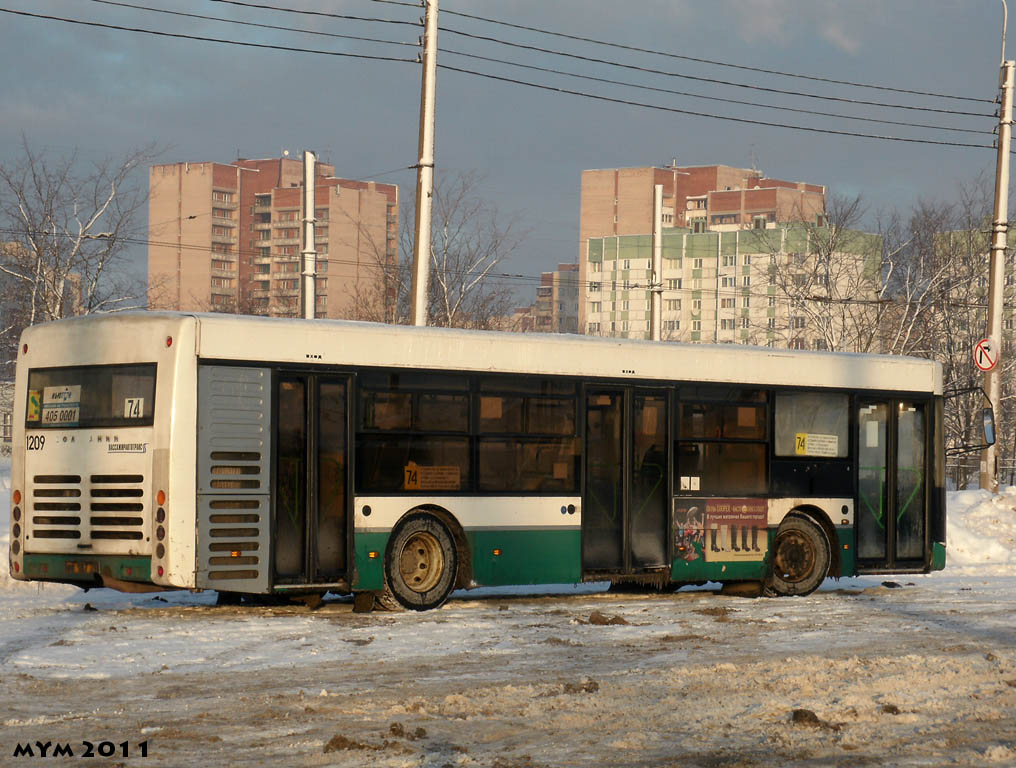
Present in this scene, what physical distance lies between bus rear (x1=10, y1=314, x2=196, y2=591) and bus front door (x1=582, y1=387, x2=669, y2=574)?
184 inches

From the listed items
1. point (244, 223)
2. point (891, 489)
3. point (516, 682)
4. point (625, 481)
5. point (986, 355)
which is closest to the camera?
point (516, 682)

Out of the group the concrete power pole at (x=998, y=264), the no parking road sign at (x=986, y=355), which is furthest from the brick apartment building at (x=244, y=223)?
the no parking road sign at (x=986, y=355)

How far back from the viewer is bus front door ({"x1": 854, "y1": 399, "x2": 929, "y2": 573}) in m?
18.8

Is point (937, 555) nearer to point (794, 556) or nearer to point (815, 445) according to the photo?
point (794, 556)

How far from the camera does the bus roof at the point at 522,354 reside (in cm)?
1448

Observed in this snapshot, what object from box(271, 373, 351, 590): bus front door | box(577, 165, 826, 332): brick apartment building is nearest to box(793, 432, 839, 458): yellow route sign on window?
box(271, 373, 351, 590): bus front door

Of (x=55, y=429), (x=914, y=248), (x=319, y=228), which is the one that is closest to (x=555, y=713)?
(x=55, y=429)

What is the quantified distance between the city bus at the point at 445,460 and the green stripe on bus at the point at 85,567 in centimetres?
2

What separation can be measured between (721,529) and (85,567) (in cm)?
718

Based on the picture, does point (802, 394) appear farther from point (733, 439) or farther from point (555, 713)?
point (555, 713)

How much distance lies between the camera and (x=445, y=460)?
15641mm

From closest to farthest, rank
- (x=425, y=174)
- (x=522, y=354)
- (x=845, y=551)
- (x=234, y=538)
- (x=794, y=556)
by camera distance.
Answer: (x=234, y=538) < (x=522, y=354) < (x=794, y=556) < (x=845, y=551) < (x=425, y=174)

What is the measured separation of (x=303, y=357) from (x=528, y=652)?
13.5ft

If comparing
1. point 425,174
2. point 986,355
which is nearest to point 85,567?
point 425,174
